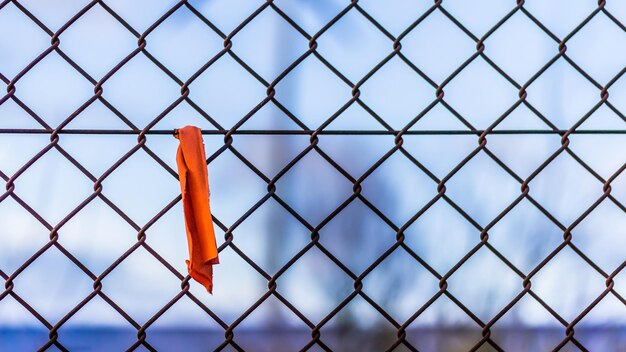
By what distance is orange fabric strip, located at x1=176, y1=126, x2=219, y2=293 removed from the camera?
3.76 ft

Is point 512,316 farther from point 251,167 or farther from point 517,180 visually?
point 251,167

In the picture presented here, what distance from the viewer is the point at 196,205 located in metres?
1.17

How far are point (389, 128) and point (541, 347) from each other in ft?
1.47

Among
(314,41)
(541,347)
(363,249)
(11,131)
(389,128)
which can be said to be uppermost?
(11,131)

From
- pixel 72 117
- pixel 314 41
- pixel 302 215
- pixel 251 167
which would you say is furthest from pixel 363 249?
pixel 72 117

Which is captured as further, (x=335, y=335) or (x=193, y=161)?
(x=335, y=335)

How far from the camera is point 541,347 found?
1351 millimetres

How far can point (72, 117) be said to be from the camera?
121cm

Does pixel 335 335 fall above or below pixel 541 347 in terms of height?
above

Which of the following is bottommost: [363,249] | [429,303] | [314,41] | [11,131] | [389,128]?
[429,303]

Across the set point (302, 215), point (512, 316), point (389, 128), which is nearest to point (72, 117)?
point (302, 215)

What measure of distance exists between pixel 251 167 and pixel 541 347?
573 millimetres

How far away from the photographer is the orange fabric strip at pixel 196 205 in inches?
45.1

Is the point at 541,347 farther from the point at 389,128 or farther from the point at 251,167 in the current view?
the point at 251,167
